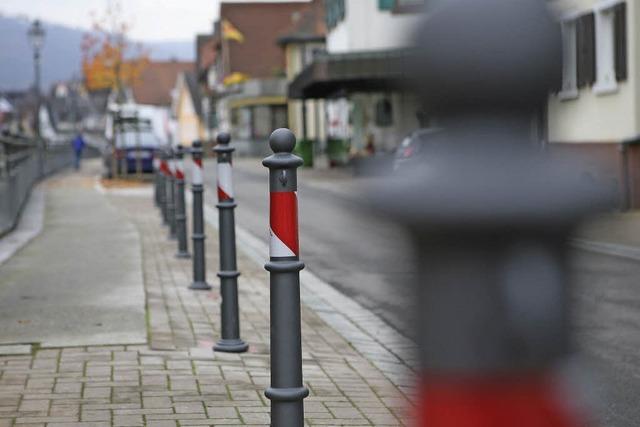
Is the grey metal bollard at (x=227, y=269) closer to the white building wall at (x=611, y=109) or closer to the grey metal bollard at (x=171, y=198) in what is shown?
the grey metal bollard at (x=171, y=198)

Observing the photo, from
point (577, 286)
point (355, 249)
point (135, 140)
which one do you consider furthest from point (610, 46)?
point (135, 140)

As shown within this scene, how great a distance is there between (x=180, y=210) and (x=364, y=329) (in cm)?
399

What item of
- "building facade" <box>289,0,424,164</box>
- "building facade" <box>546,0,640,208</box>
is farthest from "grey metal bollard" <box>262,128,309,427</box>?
"building facade" <box>289,0,424,164</box>

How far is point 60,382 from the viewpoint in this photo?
19.3 feet

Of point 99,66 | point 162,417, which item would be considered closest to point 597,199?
point 162,417

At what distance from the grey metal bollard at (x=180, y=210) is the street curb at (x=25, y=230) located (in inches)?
66.8

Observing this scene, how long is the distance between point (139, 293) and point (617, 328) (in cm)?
343

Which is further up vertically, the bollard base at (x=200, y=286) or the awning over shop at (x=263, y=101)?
the awning over shop at (x=263, y=101)

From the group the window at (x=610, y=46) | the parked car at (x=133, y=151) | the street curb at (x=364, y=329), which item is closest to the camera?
the street curb at (x=364, y=329)

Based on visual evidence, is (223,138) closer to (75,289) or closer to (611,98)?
(75,289)

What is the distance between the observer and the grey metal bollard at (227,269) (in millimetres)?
7051

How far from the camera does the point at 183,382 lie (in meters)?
5.96

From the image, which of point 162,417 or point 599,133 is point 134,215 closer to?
point 599,133

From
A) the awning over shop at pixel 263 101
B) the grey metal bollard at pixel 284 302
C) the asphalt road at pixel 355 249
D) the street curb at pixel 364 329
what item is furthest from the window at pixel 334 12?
the grey metal bollard at pixel 284 302
